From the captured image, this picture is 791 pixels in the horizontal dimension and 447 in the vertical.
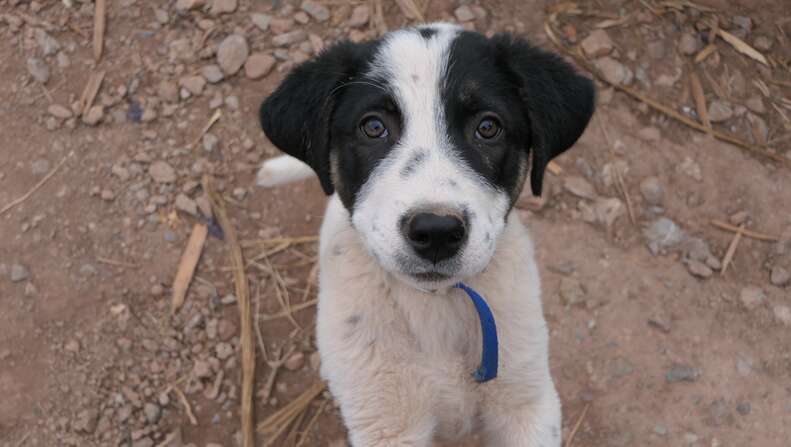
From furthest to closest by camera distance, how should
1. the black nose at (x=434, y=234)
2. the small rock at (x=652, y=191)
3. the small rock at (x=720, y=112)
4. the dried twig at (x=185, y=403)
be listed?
the small rock at (x=720, y=112) → the small rock at (x=652, y=191) → the dried twig at (x=185, y=403) → the black nose at (x=434, y=234)

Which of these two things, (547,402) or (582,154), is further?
(582,154)

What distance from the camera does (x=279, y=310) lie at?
14.4 ft

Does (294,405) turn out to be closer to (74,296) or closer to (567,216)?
(74,296)

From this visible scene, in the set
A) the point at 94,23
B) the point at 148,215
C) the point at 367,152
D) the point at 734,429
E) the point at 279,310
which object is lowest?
the point at 734,429

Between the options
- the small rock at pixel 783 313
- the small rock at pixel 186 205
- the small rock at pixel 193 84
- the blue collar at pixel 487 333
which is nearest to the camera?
the blue collar at pixel 487 333

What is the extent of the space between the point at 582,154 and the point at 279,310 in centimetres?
212

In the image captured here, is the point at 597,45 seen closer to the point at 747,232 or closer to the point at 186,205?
the point at 747,232

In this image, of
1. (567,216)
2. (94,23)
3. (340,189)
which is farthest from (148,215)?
(567,216)

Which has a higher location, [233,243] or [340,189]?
[340,189]

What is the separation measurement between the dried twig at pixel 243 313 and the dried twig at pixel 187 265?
0.14 meters

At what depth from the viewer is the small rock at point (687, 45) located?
506cm

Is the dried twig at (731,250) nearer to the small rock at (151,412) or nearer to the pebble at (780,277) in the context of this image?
the pebble at (780,277)

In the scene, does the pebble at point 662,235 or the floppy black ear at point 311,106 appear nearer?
the floppy black ear at point 311,106

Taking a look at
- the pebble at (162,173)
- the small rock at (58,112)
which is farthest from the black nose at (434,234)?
the small rock at (58,112)
